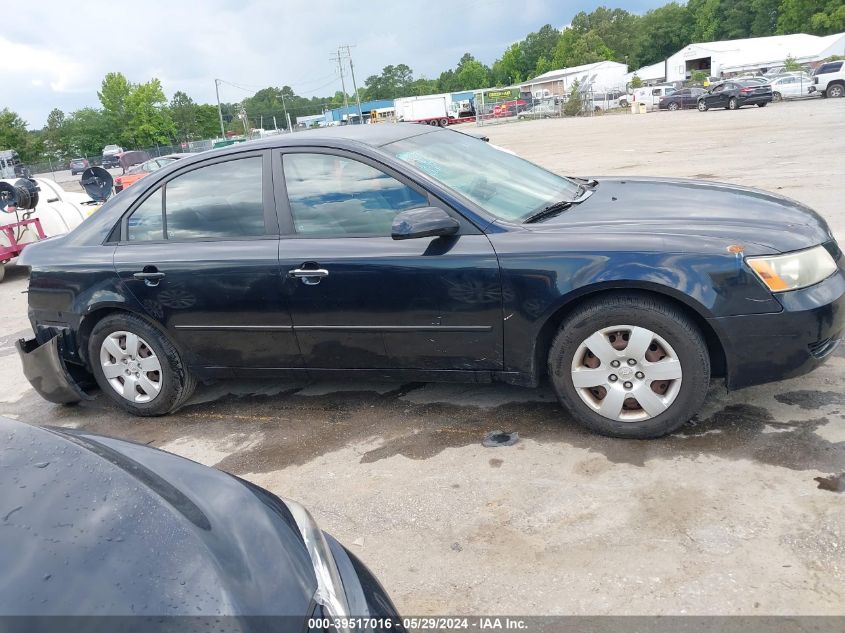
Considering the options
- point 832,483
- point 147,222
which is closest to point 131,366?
point 147,222

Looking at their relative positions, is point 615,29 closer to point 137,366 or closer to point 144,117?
point 144,117

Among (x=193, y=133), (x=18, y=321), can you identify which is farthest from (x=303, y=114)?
(x=18, y=321)

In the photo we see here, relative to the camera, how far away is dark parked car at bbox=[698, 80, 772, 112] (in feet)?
107

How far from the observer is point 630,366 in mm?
3342

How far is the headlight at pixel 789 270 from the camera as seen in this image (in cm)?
315

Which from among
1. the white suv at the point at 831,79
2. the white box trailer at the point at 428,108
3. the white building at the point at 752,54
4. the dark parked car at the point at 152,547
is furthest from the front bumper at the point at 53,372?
the white building at the point at 752,54

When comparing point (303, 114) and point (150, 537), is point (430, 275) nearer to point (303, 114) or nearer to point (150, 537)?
point (150, 537)

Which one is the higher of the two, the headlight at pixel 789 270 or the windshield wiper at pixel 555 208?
A: the windshield wiper at pixel 555 208

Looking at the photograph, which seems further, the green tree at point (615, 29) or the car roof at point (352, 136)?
the green tree at point (615, 29)

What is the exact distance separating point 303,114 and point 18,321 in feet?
434

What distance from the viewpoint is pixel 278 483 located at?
11.7 ft

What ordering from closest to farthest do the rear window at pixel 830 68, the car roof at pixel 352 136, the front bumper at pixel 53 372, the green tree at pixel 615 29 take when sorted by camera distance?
the car roof at pixel 352 136, the front bumper at pixel 53 372, the rear window at pixel 830 68, the green tree at pixel 615 29

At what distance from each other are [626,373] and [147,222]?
9.88 ft

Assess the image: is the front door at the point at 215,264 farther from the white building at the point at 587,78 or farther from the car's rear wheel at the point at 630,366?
the white building at the point at 587,78
